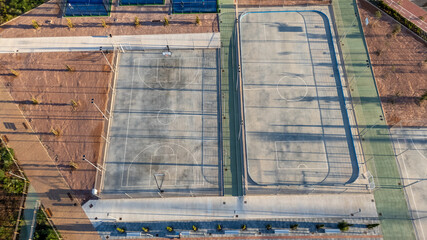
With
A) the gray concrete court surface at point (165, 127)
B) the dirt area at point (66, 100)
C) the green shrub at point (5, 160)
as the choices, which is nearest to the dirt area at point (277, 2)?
the gray concrete court surface at point (165, 127)

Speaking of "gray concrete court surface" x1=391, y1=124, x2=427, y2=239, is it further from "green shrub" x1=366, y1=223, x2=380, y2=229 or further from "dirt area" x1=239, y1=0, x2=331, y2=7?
"dirt area" x1=239, y1=0, x2=331, y2=7

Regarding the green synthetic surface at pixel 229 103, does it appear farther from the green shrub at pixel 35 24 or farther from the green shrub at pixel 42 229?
the green shrub at pixel 35 24

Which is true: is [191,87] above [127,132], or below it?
above

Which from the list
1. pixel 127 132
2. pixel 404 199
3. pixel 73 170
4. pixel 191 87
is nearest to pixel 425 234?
pixel 404 199

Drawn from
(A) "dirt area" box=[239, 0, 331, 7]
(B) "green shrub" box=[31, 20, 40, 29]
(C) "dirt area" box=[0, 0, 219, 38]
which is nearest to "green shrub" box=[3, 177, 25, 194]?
(C) "dirt area" box=[0, 0, 219, 38]

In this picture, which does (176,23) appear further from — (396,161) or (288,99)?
(396,161)

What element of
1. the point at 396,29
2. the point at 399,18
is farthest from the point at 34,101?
the point at 399,18
